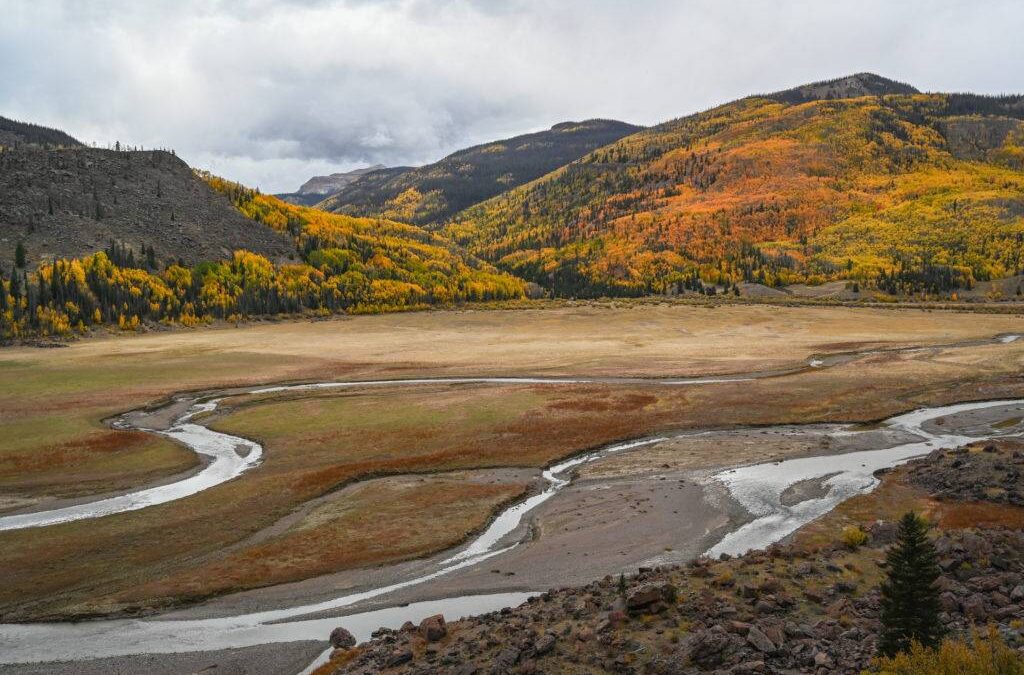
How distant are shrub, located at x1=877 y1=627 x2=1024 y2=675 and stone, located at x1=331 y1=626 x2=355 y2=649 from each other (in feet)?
46.0

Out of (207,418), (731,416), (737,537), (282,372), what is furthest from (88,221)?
(737,537)

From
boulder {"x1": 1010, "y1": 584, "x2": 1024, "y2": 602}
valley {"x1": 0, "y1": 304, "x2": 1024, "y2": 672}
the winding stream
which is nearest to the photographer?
boulder {"x1": 1010, "y1": 584, "x2": 1024, "y2": 602}

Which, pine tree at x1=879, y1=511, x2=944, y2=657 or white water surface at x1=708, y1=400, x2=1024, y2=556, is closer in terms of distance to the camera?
pine tree at x1=879, y1=511, x2=944, y2=657

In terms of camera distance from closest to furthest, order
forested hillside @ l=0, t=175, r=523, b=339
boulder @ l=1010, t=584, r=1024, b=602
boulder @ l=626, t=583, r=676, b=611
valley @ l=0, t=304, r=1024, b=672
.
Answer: boulder @ l=1010, t=584, r=1024, b=602 → boulder @ l=626, t=583, r=676, b=611 → valley @ l=0, t=304, r=1024, b=672 → forested hillside @ l=0, t=175, r=523, b=339

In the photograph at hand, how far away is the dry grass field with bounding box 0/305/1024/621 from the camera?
26.8 metres

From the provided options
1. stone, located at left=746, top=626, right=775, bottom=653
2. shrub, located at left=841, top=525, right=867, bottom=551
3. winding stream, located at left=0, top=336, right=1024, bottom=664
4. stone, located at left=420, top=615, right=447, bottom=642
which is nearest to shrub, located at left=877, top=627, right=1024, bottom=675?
stone, located at left=746, top=626, right=775, bottom=653

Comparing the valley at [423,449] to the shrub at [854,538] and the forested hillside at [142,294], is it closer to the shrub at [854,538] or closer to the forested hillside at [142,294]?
the shrub at [854,538]

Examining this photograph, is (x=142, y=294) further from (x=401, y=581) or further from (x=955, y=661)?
(x=955, y=661)

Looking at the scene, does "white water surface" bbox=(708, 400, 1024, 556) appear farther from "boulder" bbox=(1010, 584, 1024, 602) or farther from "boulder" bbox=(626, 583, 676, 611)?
"boulder" bbox=(1010, 584, 1024, 602)

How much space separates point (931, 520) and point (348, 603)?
24050 mm

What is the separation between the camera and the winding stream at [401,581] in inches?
806

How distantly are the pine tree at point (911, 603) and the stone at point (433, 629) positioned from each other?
36.4 ft

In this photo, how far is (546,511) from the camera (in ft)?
107

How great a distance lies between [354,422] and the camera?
171 ft
